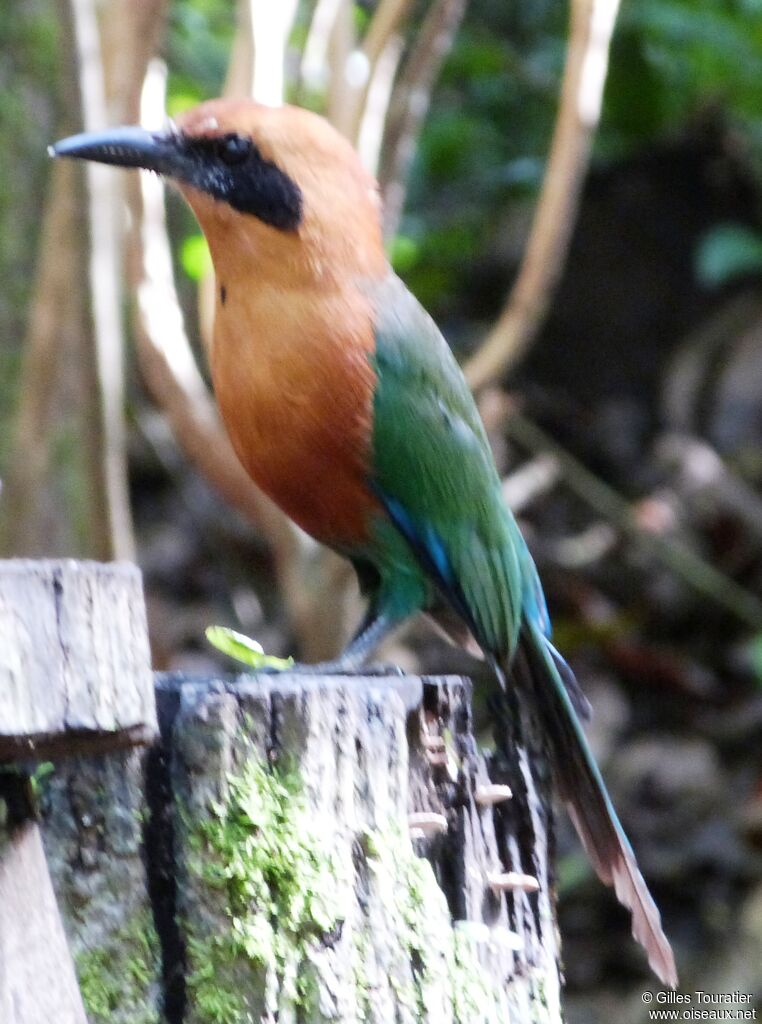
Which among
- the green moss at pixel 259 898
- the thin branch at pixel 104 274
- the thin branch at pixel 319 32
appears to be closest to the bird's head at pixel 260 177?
the green moss at pixel 259 898

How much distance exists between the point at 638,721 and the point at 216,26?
3.64 m

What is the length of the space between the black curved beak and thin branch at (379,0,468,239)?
1.51 metres

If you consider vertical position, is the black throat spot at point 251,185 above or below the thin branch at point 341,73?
below

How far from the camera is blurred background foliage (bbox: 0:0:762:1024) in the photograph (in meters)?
5.55

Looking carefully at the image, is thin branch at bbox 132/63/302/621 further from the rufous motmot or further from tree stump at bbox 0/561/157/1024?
tree stump at bbox 0/561/157/1024

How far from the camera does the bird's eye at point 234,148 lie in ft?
8.19

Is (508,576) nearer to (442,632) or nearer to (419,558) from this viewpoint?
(419,558)

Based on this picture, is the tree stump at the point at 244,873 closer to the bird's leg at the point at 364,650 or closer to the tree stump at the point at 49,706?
the tree stump at the point at 49,706

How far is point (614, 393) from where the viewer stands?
25.8 ft

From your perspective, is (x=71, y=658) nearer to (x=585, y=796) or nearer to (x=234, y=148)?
(x=234, y=148)

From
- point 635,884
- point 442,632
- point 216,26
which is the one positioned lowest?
point 635,884

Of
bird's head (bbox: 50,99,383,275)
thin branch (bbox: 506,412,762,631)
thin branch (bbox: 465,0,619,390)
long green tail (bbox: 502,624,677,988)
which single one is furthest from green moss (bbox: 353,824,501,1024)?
thin branch (bbox: 506,412,762,631)

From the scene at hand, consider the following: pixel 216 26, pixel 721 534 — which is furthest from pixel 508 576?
pixel 216 26

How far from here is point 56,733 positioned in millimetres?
1422
